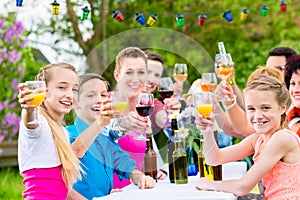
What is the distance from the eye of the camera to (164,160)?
4199mm

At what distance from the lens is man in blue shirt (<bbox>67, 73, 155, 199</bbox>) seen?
3686 millimetres

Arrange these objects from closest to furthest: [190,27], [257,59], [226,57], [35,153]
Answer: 1. [35,153]
2. [226,57]
3. [257,59]
4. [190,27]

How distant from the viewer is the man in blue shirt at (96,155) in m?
3.69

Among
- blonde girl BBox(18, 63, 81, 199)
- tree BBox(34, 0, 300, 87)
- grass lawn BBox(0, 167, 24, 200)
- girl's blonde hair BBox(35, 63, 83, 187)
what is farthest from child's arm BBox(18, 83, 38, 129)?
tree BBox(34, 0, 300, 87)

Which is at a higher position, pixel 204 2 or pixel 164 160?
pixel 204 2

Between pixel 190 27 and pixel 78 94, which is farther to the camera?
pixel 190 27

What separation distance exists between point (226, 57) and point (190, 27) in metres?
8.99

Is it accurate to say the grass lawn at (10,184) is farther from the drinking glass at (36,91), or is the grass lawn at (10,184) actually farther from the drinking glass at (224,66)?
the drinking glass at (36,91)

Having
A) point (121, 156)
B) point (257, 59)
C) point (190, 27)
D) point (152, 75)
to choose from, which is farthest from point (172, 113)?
point (190, 27)

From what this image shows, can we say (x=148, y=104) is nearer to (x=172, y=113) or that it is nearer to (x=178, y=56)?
(x=172, y=113)

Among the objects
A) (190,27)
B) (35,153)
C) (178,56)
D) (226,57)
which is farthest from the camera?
(190,27)

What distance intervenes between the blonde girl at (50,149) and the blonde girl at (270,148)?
0.70 m

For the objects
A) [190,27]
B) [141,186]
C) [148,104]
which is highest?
[190,27]

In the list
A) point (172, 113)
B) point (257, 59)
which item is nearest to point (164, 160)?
point (172, 113)
